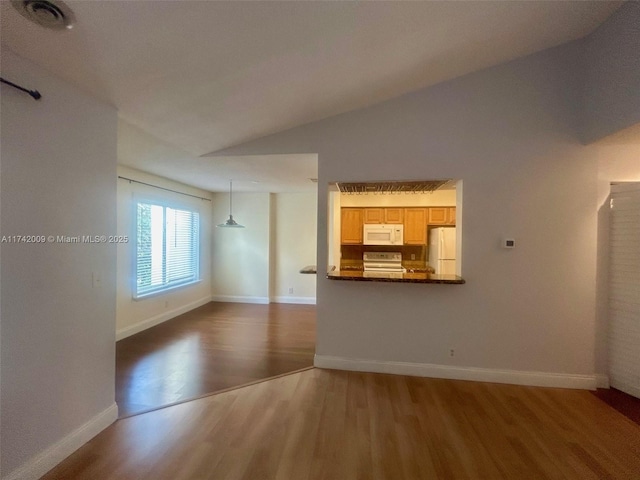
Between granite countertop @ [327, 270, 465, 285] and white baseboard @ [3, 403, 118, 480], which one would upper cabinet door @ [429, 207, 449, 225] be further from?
white baseboard @ [3, 403, 118, 480]

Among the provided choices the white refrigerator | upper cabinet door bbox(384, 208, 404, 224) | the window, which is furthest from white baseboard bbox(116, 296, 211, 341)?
the white refrigerator

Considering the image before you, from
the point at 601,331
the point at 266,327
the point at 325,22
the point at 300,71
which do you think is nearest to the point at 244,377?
the point at 266,327

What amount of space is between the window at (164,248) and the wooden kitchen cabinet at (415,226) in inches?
174

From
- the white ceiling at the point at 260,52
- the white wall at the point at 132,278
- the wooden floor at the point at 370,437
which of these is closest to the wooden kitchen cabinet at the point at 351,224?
the white ceiling at the point at 260,52

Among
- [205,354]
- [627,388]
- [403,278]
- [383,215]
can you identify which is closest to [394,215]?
[383,215]

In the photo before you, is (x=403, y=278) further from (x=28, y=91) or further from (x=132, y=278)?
(x=132, y=278)

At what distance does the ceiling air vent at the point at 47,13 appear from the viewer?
3.94 feet

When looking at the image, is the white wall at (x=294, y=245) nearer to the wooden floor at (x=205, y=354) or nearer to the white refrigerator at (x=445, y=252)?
the wooden floor at (x=205, y=354)

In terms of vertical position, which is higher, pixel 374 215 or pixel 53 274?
pixel 374 215

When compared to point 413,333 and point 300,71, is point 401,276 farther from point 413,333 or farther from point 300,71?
point 300,71

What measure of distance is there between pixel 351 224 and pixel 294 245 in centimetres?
146

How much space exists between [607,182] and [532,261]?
109 centimetres

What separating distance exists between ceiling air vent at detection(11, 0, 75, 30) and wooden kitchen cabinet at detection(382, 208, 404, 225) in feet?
16.1

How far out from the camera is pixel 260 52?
5.79 feet
